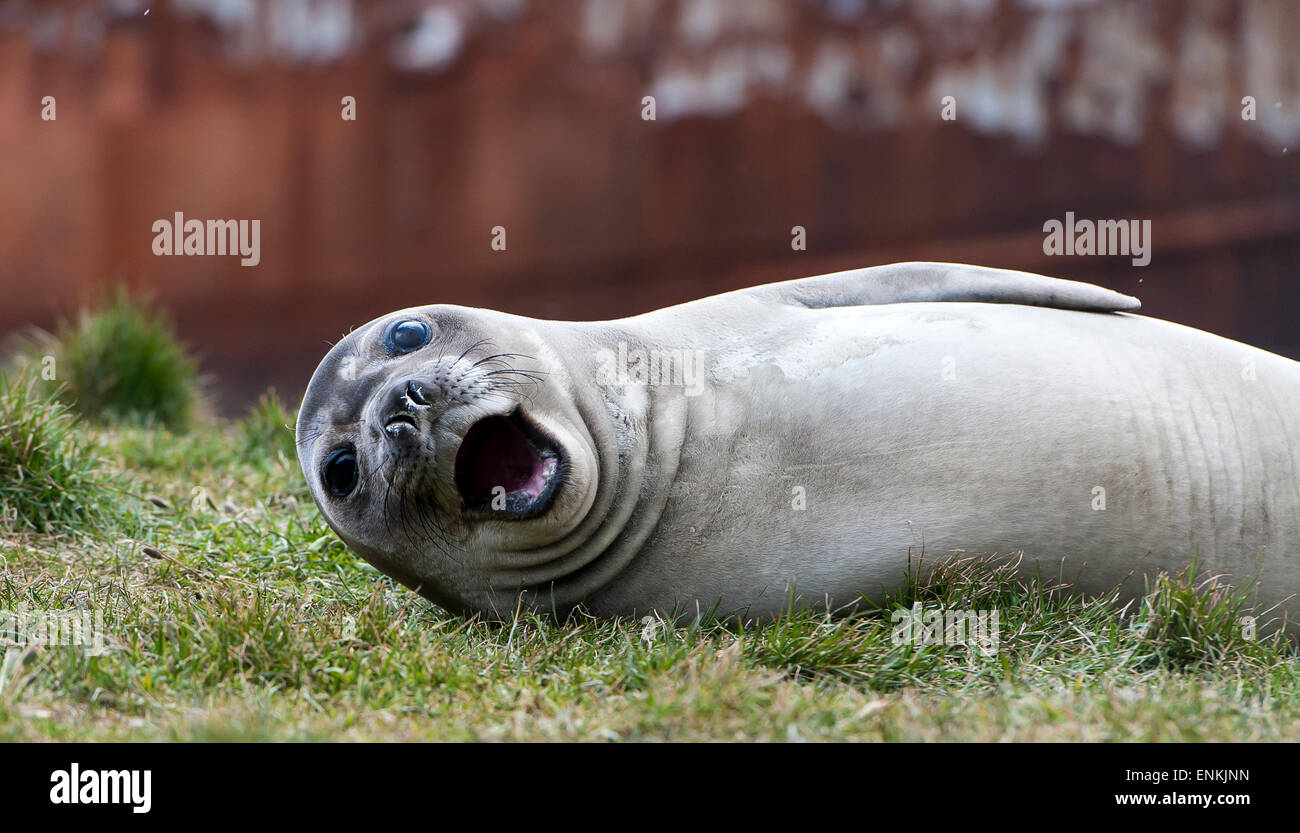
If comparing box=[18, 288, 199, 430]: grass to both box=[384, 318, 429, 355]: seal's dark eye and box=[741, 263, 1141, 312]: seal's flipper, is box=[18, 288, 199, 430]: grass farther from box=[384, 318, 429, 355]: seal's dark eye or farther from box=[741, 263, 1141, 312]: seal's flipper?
box=[741, 263, 1141, 312]: seal's flipper

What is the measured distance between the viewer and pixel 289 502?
212 inches

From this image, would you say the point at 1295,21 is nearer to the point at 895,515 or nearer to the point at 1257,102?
the point at 1257,102

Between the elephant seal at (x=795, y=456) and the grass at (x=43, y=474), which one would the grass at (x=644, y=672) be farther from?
the grass at (x=43, y=474)

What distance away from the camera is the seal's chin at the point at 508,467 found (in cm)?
352

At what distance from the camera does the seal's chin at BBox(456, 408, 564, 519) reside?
3.52m


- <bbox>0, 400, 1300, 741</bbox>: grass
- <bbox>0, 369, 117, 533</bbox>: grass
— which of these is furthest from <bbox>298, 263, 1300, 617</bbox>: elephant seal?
<bbox>0, 369, 117, 533</bbox>: grass

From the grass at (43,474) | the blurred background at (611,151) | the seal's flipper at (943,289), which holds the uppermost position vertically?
the blurred background at (611,151)

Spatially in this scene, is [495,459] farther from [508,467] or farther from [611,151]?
[611,151]

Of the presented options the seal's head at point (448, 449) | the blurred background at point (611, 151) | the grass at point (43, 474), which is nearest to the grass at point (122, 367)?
the grass at point (43, 474)

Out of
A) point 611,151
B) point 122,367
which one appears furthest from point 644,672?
point 611,151

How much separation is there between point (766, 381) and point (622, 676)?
1.04 meters

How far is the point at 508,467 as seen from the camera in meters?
3.75

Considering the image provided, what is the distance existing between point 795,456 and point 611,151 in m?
5.91

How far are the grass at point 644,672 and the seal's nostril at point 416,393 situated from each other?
536 mm
